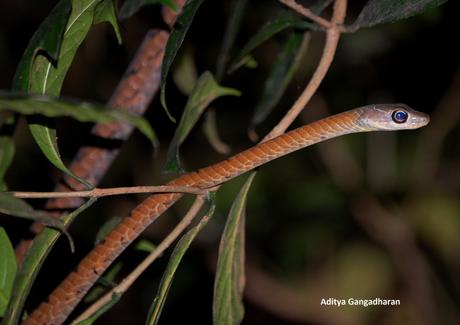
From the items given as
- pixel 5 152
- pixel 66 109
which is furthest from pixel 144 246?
pixel 66 109

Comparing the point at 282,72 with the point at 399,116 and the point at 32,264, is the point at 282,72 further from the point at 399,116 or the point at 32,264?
the point at 32,264

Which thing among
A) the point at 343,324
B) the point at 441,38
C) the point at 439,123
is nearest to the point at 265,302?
the point at 343,324

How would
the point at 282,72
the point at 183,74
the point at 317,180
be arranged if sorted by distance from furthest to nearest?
the point at 317,180 < the point at 183,74 < the point at 282,72

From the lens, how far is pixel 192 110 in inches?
69.1

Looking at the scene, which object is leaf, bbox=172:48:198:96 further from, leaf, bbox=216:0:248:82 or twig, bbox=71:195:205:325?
twig, bbox=71:195:205:325

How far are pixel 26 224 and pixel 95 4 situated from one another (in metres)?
0.87

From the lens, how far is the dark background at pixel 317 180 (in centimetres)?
391

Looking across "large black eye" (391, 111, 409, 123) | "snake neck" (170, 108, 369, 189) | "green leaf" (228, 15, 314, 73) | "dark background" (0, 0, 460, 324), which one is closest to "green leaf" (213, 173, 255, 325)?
"snake neck" (170, 108, 369, 189)

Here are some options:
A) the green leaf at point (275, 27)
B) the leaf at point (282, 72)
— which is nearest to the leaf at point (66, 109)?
the green leaf at point (275, 27)

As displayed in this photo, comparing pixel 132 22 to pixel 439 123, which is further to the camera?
pixel 132 22

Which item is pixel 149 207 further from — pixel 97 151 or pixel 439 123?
pixel 439 123

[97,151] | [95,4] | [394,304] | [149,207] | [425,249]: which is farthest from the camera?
[425,249]

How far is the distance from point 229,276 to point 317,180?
8.69ft

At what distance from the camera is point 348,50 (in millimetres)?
3848
